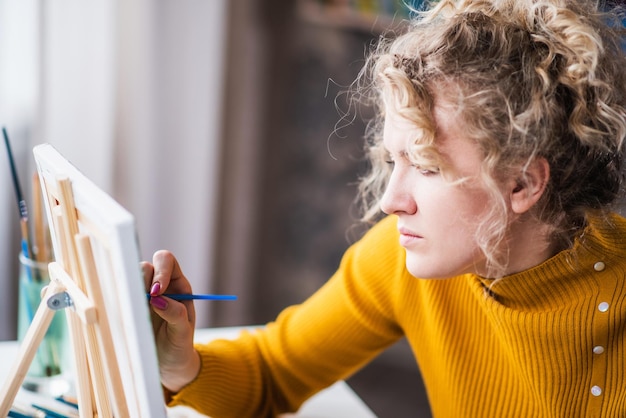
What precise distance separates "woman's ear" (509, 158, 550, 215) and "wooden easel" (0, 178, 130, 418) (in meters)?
0.49

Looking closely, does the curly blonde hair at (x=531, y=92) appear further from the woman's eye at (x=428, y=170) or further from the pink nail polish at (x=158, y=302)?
the pink nail polish at (x=158, y=302)

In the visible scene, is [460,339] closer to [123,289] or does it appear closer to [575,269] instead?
[575,269]

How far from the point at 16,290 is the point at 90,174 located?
35 cm

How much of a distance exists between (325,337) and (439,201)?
15.0 inches

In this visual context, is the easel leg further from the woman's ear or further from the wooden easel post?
the woman's ear

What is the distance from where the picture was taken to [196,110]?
203 centimetres

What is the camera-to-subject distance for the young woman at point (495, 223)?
2.74ft

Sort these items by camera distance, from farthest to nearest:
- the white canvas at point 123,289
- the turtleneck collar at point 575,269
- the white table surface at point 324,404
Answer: the white table surface at point 324,404 < the turtleneck collar at point 575,269 < the white canvas at point 123,289

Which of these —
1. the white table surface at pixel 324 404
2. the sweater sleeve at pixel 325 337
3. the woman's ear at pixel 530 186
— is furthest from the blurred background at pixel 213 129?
the woman's ear at pixel 530 186

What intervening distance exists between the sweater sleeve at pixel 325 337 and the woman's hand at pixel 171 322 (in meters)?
0.09

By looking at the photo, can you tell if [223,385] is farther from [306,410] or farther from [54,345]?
[54,345]

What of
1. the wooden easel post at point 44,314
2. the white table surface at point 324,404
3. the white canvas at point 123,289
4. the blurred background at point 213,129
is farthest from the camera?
the blurred background at point 213,129

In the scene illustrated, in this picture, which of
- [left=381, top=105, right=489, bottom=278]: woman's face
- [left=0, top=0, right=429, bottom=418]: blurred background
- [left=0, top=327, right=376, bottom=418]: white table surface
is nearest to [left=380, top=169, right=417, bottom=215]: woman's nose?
[left=381, top=105, right=489, bottom=278]: woman's face

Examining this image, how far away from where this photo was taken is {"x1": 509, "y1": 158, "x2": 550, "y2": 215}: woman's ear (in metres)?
0.85
